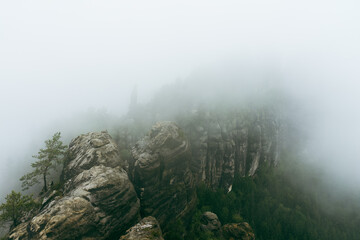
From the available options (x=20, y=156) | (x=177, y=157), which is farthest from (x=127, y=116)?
(x=177, y=157)

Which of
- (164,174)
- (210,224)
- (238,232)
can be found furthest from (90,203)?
(238,232)

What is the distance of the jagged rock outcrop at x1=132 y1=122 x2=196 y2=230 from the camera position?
53.9 metres

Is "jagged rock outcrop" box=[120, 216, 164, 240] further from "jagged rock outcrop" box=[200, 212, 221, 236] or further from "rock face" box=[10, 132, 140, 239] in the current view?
"jagged rock outcrop" box=[200, 212, 221, 236]

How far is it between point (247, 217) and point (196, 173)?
4226cm

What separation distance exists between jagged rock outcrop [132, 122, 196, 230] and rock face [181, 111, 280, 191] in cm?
2893

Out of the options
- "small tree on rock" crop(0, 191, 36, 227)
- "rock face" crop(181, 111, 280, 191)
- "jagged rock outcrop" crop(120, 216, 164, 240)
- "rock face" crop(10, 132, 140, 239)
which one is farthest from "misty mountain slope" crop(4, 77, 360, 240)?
"small tree on rock" crop(0, 191, 36, 227)

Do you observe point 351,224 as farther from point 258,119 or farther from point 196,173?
point 196,173

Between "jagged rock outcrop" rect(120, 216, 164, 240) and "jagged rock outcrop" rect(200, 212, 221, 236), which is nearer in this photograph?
"jagged rock outcrop" rect(120, 216, 164, 240)

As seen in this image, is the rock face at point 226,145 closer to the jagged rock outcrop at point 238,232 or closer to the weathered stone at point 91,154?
the jagged rock outcrop at point 238,232

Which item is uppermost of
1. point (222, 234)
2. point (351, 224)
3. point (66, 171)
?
point (66, 171)

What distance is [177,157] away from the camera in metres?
61.6

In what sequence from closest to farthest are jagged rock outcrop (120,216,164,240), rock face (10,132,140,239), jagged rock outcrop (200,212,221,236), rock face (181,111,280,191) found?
1. rock face (10,132,140,239)
2. jagged rock outcrop (120,216,164,240)
3. jagged rock outcrop (200,212,221,236)
4. rock face (181,111,280,191)

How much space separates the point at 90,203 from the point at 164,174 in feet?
78.5

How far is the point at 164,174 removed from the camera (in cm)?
5797
